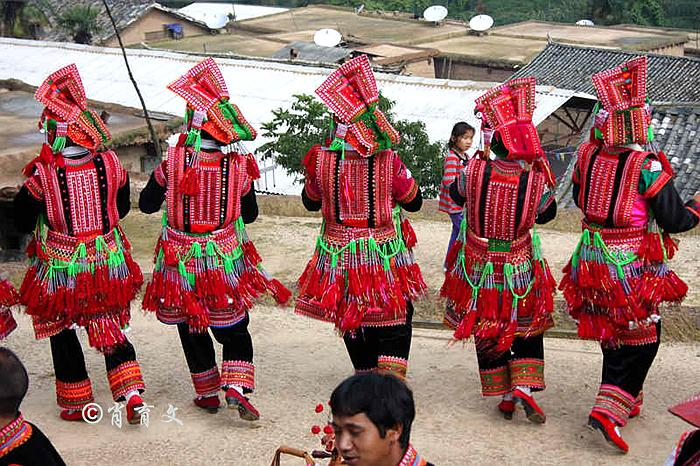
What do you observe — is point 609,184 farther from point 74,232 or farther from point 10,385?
point 10,385

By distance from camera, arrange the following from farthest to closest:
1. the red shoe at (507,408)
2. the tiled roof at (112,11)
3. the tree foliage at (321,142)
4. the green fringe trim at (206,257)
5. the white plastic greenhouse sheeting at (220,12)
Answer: the white plastic greenhouse sheeting at (220,12)
the tiled roof at (112,11)
the tree foliage at (321,142)
the red shoe at (507,408)
the green fringe trim at (206,257)

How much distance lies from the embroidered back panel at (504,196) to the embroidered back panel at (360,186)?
0.48m

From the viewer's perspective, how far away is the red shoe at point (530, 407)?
19.3 ft

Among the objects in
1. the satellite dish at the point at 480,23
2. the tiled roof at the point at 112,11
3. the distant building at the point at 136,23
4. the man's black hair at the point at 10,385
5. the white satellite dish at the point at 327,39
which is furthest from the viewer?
the distant building at the point at 136,23

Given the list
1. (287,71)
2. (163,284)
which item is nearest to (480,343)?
(163,284)

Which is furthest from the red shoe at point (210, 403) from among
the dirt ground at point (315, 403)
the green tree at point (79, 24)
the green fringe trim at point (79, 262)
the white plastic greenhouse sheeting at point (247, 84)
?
the green tree at point (79, 24)

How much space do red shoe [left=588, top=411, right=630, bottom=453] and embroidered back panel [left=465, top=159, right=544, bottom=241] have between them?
106 centimetres

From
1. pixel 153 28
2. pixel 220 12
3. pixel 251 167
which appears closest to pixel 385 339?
pixel 251 167

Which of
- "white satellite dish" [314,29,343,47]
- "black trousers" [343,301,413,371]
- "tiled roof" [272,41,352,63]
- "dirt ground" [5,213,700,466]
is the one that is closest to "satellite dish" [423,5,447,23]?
"white satellite dish" [314,29,343,47]

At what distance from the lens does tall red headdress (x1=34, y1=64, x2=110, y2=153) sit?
5516 mm

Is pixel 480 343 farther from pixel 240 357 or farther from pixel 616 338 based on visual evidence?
pixel 240 357

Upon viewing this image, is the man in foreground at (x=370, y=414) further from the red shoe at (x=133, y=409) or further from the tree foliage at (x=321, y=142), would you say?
the tree foliage at (x=321, y=142)

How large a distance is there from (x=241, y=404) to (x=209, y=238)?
0.95 m

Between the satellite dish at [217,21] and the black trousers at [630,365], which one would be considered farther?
the satellite dish at [217,21]
